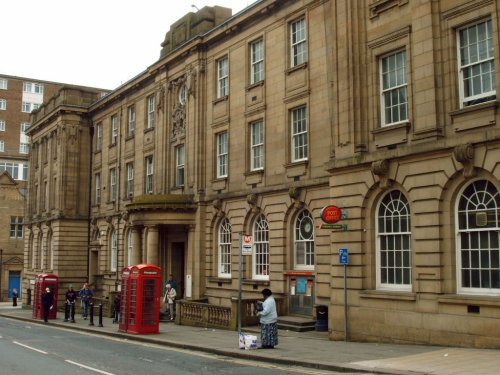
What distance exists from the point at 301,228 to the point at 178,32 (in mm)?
15417

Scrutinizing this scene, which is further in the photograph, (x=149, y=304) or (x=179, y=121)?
(x=179, y=121)

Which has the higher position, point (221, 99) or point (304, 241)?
point (221, 99)

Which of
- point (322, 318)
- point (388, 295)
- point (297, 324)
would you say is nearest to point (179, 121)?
point (297, 324)

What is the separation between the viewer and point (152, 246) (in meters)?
31.8

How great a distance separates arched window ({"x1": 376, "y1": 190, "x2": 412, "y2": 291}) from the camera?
18014 millimetres

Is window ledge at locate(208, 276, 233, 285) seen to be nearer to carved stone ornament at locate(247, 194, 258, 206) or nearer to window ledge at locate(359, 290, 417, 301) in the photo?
carved stone ornament at locate(247, 194, 258, 206)

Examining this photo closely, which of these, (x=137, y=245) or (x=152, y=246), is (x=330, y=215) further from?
(x=137, y=245)

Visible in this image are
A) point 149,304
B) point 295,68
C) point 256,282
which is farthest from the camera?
point 256,282

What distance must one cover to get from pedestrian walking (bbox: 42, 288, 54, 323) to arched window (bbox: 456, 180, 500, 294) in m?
23.9

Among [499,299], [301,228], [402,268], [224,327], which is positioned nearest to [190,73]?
[301,228]

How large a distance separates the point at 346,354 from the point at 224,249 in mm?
14446

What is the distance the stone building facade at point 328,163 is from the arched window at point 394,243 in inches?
1.6

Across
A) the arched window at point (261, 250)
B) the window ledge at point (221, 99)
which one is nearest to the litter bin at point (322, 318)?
the arched window at point (261, 250)

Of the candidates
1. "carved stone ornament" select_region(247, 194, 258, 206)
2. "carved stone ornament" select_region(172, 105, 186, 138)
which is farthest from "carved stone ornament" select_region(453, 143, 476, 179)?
"carved stone ornament" select_region(172, 105, 186, 138)
